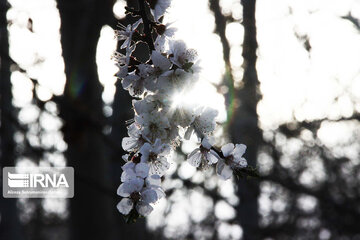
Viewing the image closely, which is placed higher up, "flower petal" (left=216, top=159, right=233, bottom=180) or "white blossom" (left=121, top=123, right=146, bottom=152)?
"white blossom" (left=121, top=123, right=146, bottom=152)

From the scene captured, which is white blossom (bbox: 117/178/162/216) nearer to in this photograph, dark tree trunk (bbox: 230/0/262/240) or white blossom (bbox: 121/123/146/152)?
white blossom (bbox: 121/123/146/152)

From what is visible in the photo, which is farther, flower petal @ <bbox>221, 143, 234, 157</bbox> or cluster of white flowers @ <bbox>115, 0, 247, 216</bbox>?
flower petal @ <bbox>221, 143, 234, 157</bbox>

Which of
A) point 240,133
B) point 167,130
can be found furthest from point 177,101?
point 240,133

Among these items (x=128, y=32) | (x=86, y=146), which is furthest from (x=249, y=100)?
(x=128, y=32)

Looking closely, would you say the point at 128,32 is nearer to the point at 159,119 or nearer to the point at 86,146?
the point at 159,119

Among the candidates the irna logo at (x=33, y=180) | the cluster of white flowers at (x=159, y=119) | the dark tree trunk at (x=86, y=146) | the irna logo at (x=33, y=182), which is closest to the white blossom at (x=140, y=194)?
the cluster of white flowers at (x=159, y=119)

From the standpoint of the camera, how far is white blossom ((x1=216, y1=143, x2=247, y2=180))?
1291 millimetres

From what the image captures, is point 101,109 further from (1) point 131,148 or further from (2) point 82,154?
(1) point 131,148

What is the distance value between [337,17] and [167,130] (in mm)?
4560

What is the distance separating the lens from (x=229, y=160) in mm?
1294

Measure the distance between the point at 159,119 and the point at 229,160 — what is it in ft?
1.07

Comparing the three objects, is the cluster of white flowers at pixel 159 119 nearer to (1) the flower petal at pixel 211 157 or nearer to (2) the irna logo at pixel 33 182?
(1) the flower petal at pixel 211 157

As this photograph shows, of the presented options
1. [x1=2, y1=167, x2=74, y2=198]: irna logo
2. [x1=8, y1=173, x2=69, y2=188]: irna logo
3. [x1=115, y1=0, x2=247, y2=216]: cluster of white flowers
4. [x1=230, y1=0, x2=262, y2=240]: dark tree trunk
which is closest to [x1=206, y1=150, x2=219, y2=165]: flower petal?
[x1=115, y1=0, x2=247, y2=216]: cluster of white flowers

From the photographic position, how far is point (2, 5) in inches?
120
